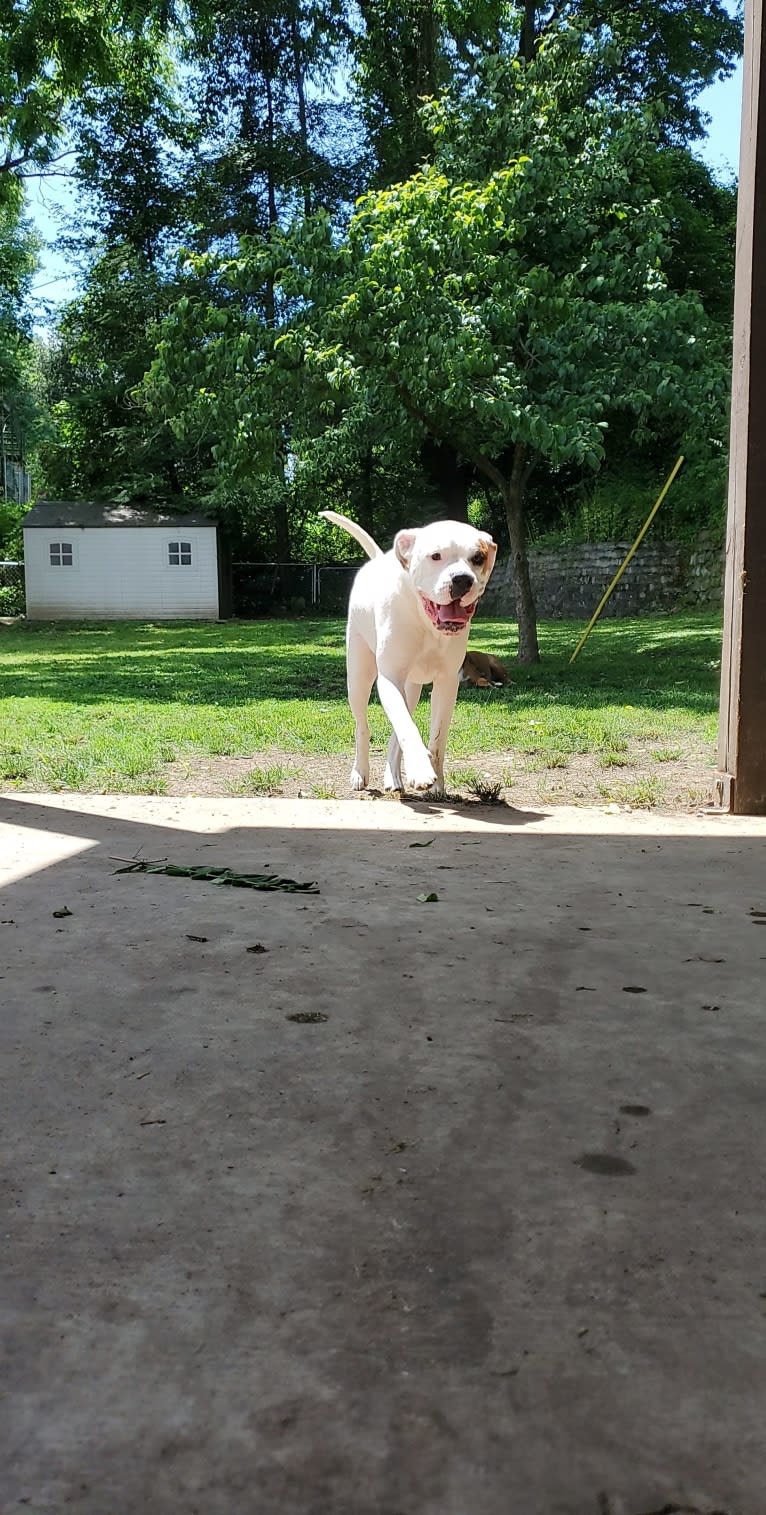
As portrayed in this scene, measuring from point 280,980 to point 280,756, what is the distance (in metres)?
5.09

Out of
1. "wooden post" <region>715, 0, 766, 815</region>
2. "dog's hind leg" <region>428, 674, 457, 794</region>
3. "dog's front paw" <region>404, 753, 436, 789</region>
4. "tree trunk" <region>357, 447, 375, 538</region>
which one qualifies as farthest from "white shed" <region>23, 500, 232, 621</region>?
"dog's front paw" <region>404, 753, 436, 789</region>

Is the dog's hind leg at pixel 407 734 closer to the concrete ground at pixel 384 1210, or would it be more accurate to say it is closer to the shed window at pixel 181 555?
the concrete ground at pixel 384 1210

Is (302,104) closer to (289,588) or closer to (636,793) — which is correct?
(289,588)

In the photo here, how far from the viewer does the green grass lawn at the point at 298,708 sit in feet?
25.6

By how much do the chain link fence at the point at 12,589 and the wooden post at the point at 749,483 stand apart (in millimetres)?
29896

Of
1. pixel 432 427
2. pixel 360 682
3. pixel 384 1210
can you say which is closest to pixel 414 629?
pixel 360 682

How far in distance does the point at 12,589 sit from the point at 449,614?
30.2 meters

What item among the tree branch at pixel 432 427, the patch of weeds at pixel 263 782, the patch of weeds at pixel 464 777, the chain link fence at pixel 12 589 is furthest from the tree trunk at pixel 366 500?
the patch of weeds at pixel 263 782

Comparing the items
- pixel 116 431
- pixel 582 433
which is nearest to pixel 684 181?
pixel 116 431

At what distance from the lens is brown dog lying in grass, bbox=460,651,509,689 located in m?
13.0

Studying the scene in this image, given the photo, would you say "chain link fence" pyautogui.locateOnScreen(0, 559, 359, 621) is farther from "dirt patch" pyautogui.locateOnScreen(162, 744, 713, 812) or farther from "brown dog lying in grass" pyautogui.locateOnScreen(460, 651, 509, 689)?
"dirt patch" pyautogui.locateOnScreen(162, 744, 713, 812)

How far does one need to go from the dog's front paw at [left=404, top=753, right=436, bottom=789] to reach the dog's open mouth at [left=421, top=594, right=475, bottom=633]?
607mm

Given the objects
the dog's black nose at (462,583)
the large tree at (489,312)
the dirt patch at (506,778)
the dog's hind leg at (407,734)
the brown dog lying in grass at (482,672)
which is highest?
the large tree at (489,312)

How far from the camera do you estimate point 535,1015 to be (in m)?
2.82
